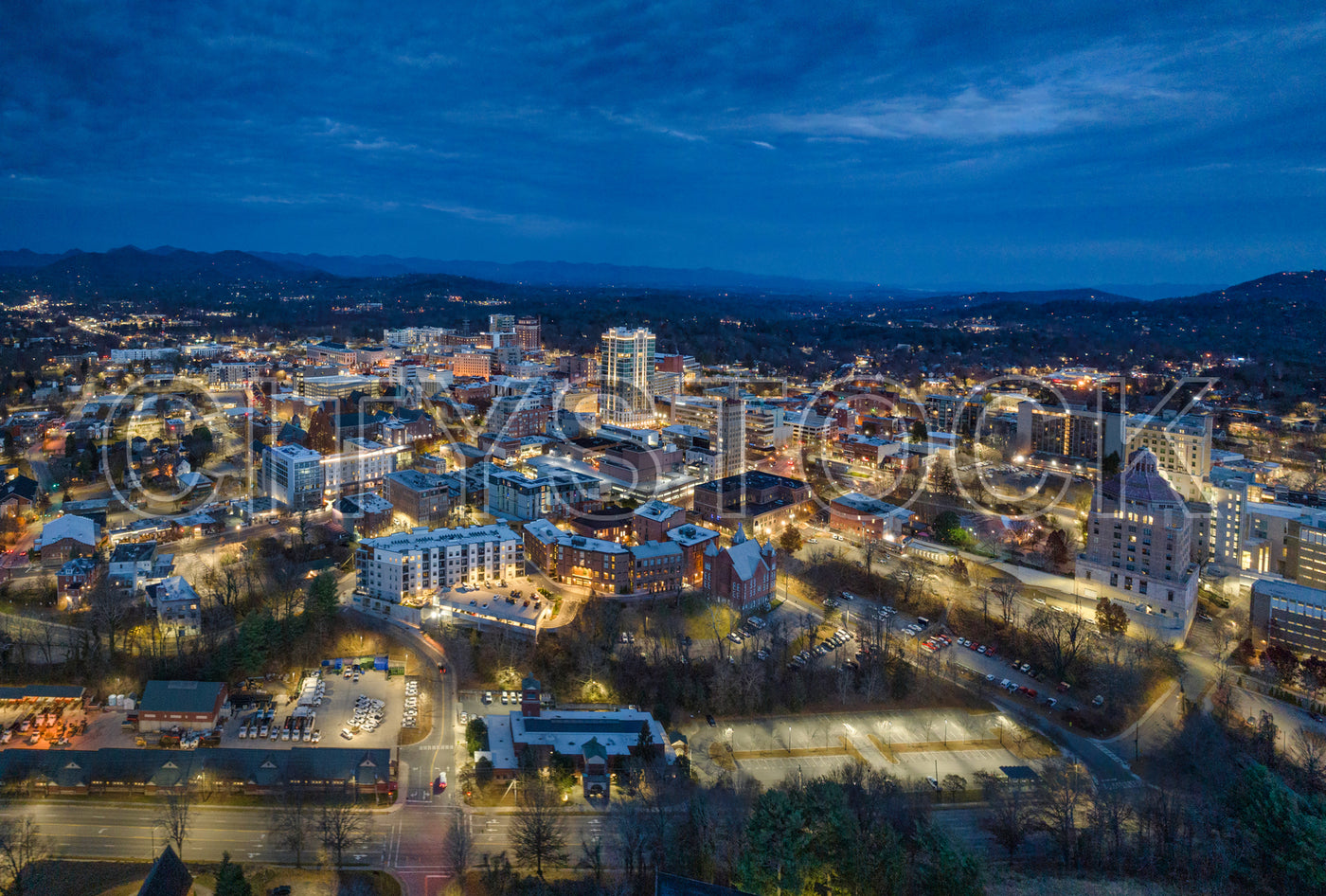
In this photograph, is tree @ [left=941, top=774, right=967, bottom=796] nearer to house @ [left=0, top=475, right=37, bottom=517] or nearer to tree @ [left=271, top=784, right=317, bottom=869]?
tree @ [left=271, top=784, right=317, bottom=869]

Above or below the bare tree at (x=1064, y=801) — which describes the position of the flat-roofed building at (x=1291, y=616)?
above

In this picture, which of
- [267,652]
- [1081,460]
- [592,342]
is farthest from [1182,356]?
[267,652]

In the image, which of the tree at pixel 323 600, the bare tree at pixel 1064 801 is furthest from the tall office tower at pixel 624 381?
the bare tree at pixel 1064 801

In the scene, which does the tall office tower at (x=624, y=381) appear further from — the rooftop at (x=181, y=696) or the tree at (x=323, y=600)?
the rooftop at (x=181, y=696)

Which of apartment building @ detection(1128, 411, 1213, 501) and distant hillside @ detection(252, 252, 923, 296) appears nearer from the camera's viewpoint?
apartment building @ detection(1128, 411, 1213, 501)

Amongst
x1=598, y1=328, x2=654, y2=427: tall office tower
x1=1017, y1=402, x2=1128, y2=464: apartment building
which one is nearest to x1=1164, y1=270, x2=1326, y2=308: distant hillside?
x1=1017, y1=402, x2=1128, y2=464: apartment building

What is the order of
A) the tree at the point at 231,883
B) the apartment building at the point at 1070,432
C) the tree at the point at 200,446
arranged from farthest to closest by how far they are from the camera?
the apartment building at the point at 1070,432, the tree at the point at 200,446, the tree at the point at 231,883

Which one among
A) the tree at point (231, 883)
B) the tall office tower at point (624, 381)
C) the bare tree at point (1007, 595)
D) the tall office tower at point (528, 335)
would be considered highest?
the tall office tower at point (528, 335)

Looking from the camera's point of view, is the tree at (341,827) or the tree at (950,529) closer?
the tree at (341,827)
